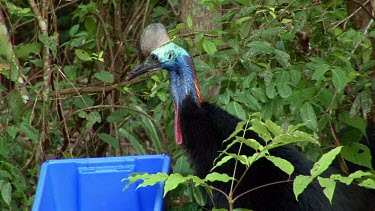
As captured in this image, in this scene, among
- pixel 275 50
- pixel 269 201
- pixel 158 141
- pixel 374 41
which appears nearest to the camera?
pixel 269 201

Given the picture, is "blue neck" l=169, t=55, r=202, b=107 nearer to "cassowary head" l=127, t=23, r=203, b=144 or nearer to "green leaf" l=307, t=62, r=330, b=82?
"cassowary head" l=127, t=23, r=203, b=144

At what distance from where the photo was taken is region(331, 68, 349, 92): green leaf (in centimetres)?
331

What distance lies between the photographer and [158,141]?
14.0 feet

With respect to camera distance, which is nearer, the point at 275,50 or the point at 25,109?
the point at 275,50

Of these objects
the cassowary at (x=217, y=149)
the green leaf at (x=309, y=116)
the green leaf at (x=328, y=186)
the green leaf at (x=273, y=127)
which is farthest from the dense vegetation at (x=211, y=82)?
the green leaf at (x=328, y=186)

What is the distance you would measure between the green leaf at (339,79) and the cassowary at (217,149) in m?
0.29

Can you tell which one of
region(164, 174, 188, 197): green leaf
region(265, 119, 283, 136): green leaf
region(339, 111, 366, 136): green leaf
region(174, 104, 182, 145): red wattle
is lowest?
region(339, 111, 366, 136): green leaf

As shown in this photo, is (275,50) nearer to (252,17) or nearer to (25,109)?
(252,17)

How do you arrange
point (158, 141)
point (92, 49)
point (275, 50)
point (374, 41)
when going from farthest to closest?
point (92, 49), point (158, 141), point (374, 41), point (275, 50)

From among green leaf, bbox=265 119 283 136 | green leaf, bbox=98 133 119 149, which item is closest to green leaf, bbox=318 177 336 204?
green leaf, bbox=265 119 283 136

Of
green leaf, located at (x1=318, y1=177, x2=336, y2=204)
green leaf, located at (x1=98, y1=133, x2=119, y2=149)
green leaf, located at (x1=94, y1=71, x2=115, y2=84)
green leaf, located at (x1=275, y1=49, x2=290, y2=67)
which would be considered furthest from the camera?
green leaf, located at (x1=98, y1=133, x2=119, y2=149)

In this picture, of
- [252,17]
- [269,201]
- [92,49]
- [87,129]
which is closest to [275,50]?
[252,17]

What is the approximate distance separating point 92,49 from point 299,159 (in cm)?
176

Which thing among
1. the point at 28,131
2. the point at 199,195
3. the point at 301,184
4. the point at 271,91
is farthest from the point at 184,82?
the point at 301,184
